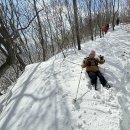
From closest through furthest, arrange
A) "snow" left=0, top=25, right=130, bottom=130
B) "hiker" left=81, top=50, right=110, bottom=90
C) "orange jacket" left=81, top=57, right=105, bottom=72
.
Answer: "snow" left=0, top=25, right=130, bottom=130, "hiker" left=81, top=50, right=110, bottom=90, "orange jacket" left=81, top=57, right=105, bottom=72

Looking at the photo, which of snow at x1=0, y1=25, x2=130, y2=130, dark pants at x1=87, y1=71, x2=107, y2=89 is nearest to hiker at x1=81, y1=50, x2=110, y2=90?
dark pants at x1=87, y1=71, x2=107, y2=89

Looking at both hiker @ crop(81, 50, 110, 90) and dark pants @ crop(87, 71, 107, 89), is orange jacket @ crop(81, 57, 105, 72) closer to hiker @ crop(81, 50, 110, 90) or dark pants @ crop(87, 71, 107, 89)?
hiker @ crop(81, 50, 110, 90)

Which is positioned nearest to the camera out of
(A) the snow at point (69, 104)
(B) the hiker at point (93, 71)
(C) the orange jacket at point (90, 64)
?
(A) the snow at point (69, 104)

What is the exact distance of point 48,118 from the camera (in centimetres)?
544

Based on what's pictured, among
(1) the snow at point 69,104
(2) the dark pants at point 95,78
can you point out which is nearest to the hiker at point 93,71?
(2) the dark pants at point 95,78

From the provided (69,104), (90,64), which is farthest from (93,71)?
(69,104)

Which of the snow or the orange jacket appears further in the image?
the orange jacket

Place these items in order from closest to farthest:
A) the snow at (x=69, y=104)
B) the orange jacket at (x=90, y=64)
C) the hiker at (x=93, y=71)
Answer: the snow at (x=69, y=104) < the hiker at (x=93, y=71) < the orange jacket at (x=90, y=64)

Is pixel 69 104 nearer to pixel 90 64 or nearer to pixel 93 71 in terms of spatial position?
pixel 93 71

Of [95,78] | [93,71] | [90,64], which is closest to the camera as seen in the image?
[95,78]

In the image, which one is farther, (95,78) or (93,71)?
(93,71)

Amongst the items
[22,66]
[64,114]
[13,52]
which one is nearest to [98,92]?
[64,114]

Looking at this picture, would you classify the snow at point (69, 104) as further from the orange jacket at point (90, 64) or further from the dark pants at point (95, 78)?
the orange jacket at point (90, 64)

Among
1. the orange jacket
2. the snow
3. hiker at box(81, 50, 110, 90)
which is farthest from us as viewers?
the orange jacket
